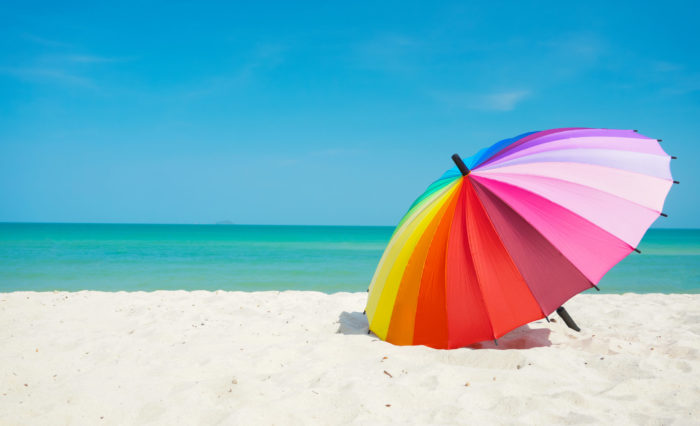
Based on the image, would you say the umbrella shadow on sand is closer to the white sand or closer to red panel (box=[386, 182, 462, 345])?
the white sand

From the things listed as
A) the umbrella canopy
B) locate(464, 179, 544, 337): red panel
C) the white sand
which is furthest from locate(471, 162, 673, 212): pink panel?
the white sand

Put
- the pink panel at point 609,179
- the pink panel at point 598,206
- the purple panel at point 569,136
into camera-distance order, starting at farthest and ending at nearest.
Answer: the purple panel at point 569,136 → the pink panel at point 609,179 → the pink panel at point 598,206

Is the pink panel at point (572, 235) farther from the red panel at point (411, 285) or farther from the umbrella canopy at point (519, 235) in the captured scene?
the red panel at point (411, 285)

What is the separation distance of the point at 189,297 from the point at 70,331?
7.70 ft

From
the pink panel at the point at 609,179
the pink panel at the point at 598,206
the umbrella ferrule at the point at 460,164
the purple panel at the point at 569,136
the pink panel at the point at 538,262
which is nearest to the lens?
the pink panel at the point at 538,262

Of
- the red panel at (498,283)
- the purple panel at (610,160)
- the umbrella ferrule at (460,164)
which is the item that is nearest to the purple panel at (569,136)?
the purple panel at (610,160)

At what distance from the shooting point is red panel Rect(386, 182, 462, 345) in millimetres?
3904

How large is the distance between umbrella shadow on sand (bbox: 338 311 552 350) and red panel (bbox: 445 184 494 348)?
646 millimetres

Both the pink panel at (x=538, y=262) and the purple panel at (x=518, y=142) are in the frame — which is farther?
the purple panel at (x=518, y=142)

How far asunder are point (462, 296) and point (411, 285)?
0.49 meters

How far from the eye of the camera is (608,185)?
3736 mm

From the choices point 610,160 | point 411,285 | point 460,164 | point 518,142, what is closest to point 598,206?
point 610,160

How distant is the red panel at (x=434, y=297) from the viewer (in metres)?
3.75

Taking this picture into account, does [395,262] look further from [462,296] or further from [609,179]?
[609,179]
